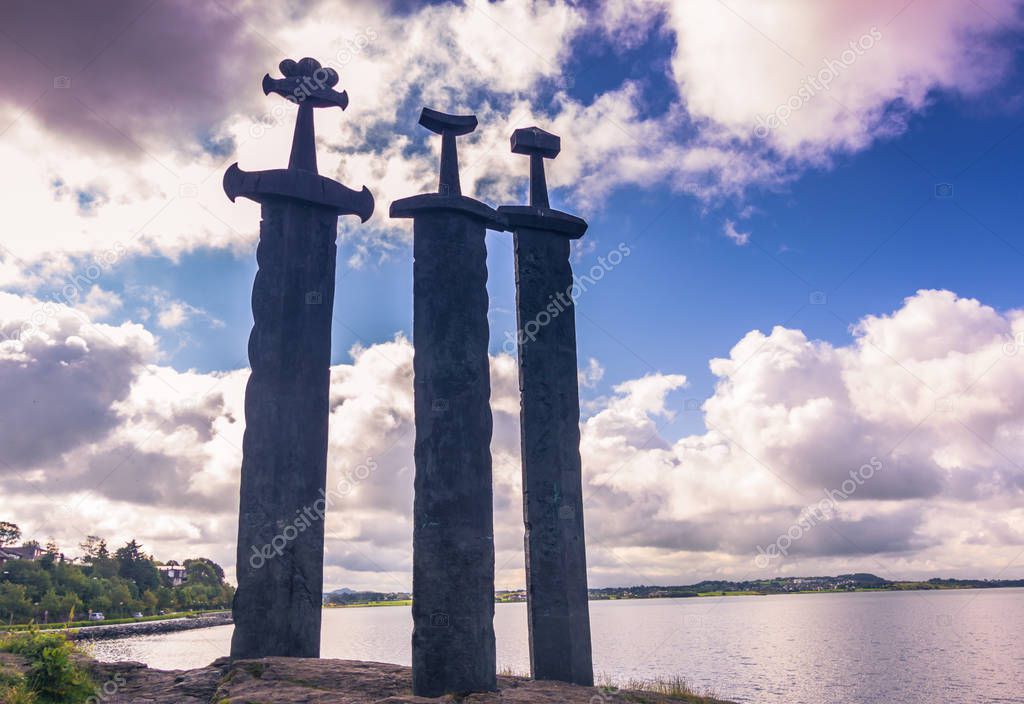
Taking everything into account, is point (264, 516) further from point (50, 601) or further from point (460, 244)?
point (50, 601)

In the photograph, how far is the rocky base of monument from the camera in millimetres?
9883

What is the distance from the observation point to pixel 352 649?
245ft

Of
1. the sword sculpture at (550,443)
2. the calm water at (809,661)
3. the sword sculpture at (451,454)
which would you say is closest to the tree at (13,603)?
the calm water at (809,661)

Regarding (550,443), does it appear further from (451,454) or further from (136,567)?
(136,567)

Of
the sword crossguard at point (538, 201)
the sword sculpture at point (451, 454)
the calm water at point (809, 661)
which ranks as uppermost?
the sword crossguard at point (538, 201)

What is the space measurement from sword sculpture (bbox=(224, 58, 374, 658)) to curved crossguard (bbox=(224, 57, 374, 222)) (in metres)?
0.02

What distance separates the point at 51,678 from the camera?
11.5 meters

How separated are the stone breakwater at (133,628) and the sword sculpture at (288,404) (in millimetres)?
36522

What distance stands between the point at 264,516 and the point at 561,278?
6421 mm

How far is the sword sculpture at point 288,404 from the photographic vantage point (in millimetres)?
12148

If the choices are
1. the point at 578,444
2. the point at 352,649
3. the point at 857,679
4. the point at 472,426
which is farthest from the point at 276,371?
the point at 352,649

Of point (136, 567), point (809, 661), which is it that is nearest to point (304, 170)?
point (809, 661)

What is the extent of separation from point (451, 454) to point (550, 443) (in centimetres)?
235

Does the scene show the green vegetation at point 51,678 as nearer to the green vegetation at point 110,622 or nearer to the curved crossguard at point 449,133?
the curved crossguard at point 449,133
